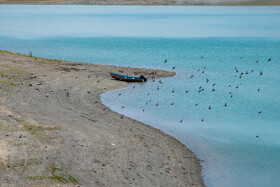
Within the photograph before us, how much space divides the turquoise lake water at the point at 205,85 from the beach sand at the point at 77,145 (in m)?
1.69

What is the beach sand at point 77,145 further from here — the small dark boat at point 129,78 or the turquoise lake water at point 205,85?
the small dark boat at point 129,78

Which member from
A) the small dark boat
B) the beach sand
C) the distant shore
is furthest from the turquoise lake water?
the distant shore

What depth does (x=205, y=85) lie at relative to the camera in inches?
1628

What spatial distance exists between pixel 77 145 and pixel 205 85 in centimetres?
2195

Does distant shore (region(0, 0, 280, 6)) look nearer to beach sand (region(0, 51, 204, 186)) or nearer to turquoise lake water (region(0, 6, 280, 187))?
turquoise lake water (region(0, 6, 280, 187))

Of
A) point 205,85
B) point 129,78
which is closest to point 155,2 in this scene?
point 129,78

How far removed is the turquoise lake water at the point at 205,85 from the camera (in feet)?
78.6

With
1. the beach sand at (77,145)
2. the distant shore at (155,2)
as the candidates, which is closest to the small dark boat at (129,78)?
the beach sand at (77,145)

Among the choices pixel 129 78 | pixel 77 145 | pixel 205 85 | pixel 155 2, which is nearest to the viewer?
pixel 77 145

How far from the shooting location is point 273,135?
27.4 metres

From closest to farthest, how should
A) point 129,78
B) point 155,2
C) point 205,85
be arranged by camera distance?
point 205,85
point 129,78
point 155,2

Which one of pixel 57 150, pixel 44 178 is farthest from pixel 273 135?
pixel 44 178

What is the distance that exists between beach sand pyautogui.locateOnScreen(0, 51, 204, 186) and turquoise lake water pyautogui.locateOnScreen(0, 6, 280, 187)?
1691 mm

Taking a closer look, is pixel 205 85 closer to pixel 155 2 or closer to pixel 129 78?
pixel 129 78
